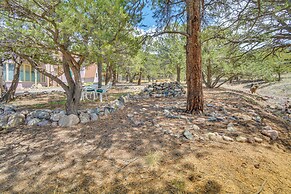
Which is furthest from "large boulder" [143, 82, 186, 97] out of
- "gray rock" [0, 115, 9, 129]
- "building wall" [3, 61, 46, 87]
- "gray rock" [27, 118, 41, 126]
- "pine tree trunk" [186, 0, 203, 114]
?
"building wall" [3, 61, 46, 87]

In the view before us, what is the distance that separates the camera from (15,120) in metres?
4.08

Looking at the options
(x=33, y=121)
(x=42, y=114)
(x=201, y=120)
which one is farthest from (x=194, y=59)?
(x=33, y=121)

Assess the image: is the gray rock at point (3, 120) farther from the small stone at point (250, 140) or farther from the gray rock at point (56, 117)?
the small stone at point (250, 140)

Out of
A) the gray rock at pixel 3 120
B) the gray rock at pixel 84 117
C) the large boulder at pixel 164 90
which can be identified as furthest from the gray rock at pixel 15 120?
the large boulder at pixel 164 90

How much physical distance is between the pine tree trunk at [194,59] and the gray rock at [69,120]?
9.60 feet

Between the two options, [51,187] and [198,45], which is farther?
[198,45]

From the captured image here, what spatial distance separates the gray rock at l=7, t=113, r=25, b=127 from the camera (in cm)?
401

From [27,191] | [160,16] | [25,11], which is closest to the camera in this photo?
[27,191]

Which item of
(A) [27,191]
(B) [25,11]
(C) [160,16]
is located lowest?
(A) [27,191]

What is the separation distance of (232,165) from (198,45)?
3049 mm

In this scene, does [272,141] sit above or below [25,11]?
below

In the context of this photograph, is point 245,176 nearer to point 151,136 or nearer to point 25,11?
point 151,136

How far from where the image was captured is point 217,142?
9.24ft

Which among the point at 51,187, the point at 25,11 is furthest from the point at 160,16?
the point at 51,187
